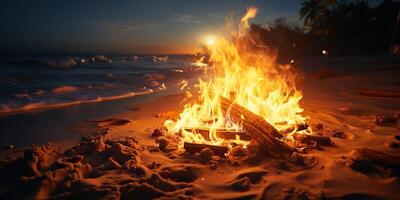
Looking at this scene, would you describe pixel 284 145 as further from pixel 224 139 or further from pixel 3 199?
pixel 3 199

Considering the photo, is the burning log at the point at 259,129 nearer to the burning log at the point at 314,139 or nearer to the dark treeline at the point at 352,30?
the burning log at the point at 314,139

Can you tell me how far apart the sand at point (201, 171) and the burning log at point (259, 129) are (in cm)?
18

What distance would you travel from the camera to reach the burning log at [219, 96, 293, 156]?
192 inches

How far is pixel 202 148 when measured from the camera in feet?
16.7

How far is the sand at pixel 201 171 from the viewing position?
3.71 m

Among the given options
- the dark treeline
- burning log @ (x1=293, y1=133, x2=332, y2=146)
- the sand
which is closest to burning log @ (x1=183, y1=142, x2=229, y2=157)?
the sand

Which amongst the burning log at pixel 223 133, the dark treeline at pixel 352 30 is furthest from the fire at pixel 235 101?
the dark treeline at pixel 352 30

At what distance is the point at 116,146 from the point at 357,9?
135 feet

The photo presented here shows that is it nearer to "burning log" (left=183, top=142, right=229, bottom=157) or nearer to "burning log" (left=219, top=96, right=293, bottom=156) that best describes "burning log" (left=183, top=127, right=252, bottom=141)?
"burning log" (left=219, top=96, right=293, bottom=156)

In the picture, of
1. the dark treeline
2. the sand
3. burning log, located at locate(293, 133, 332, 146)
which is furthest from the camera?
the dark treeline

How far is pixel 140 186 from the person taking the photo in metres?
3.77

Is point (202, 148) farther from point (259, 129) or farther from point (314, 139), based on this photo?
point (314, 139)

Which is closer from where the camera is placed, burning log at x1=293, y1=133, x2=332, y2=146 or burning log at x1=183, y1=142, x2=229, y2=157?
burning log at x1=183, y1=142, x2=229, y2=157

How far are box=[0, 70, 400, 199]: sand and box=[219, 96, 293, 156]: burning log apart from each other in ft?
0.58
